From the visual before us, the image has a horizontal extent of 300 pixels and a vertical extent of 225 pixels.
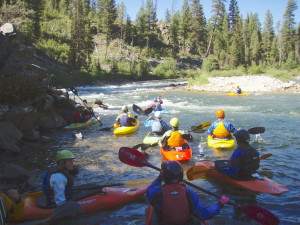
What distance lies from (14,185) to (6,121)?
9.26ft

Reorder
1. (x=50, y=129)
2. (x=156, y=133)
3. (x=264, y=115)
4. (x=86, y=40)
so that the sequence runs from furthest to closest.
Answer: (x=86, y=40) < (x=264, y=115) < (x=50, y=129) < (x=156, y=133)

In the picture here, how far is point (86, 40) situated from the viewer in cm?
4231

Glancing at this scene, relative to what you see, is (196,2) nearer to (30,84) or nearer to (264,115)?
(264,115)

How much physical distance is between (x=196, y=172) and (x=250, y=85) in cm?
2251

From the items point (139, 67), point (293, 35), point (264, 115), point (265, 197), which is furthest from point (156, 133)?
point (293, 35)

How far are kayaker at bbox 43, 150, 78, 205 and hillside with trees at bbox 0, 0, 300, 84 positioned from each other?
31.6m

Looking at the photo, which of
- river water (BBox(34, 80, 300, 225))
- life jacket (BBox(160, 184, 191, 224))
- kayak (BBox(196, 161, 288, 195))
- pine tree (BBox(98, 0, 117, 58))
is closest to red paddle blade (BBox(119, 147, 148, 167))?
river water (BBox(34, 80, 300, 225))

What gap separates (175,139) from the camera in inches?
268

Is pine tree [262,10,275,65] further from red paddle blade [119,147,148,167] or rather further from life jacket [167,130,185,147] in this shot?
red paddle blade [119,147,148,167]

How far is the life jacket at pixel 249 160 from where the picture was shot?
4.79 meters

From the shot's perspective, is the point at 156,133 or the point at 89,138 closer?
the point at 156,133

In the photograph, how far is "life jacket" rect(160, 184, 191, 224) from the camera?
296 cm

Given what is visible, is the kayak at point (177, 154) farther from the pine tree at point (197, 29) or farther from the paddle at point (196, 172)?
the pine tree at point (197, 29)

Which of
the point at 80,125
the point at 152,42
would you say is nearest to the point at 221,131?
the point at 80,125
